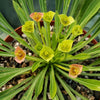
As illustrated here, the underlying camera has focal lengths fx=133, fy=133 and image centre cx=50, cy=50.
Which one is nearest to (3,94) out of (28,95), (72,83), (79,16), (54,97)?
(28,95)

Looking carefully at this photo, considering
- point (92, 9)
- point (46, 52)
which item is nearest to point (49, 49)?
point (46, 52)

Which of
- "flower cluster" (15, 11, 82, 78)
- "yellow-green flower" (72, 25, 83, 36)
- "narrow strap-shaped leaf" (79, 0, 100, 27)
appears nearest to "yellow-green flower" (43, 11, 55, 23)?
"flower cluster" (15, 11, 82, 78)

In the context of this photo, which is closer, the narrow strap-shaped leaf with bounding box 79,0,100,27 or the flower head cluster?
the flower head cluster

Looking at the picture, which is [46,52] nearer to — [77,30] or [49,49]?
[49,49]

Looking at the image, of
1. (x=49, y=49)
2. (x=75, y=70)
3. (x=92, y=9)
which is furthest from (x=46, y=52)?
(x=92, y=9)

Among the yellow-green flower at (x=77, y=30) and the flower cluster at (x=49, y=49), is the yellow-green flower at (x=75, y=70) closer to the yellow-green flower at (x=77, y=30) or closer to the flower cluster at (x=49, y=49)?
the flower cluster at (x=49, y=49)

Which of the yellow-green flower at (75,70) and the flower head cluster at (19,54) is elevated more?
the flower head cluster at (19,54)

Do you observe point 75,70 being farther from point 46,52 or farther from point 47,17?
point 47,17

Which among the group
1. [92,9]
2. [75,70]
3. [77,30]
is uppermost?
[92,9]

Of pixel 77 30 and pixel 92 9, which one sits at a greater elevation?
pixel 92 9

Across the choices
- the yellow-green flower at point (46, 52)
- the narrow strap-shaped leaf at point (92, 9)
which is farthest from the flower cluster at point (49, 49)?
Answer: the narrow strap-shaped leaf at point (92, 9)

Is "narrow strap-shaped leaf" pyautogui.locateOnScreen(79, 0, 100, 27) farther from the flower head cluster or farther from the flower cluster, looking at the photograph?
the flower head cluster

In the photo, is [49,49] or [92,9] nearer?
[49,49]
